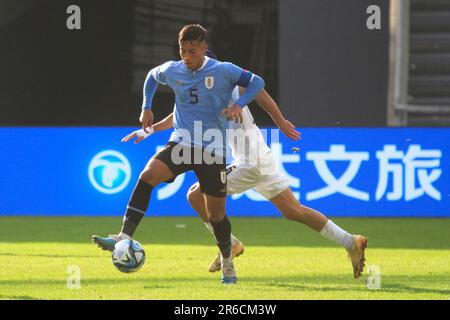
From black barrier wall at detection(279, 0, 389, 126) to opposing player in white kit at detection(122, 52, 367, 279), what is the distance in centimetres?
711

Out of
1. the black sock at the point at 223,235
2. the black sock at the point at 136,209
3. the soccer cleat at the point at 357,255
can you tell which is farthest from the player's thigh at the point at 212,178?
the soccer cleat at the point at 357,255

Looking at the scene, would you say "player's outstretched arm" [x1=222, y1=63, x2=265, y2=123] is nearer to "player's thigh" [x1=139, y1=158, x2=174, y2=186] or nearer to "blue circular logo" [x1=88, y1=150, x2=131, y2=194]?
"player's thigh" [x1=139, y1=158, x2=174, y2=186]

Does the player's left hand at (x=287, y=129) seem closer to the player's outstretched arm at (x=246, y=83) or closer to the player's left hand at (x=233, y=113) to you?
the player's outstretched arm at (x=246, y=83)

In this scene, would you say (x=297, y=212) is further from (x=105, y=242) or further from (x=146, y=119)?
(x=105, y=242)

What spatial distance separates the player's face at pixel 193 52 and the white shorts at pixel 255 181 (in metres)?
1.32

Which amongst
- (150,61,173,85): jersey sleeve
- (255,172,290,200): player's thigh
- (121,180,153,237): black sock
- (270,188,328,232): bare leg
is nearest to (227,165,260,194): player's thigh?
(255,172,290,200): player's thigh

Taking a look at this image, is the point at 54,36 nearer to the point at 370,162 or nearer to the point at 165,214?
the point at 165,214

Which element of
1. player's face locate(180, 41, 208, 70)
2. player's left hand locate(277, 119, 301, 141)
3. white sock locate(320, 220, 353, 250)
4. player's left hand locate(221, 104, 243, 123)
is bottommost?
white sock locate(320, 220, 353, 250)

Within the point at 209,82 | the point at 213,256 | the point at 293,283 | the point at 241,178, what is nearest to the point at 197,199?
the point at 241,178

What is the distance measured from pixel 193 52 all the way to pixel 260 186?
150cm

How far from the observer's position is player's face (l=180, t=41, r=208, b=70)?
8711 mm

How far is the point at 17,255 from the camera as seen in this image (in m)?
11.4

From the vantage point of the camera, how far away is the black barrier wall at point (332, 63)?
56.0 ft
